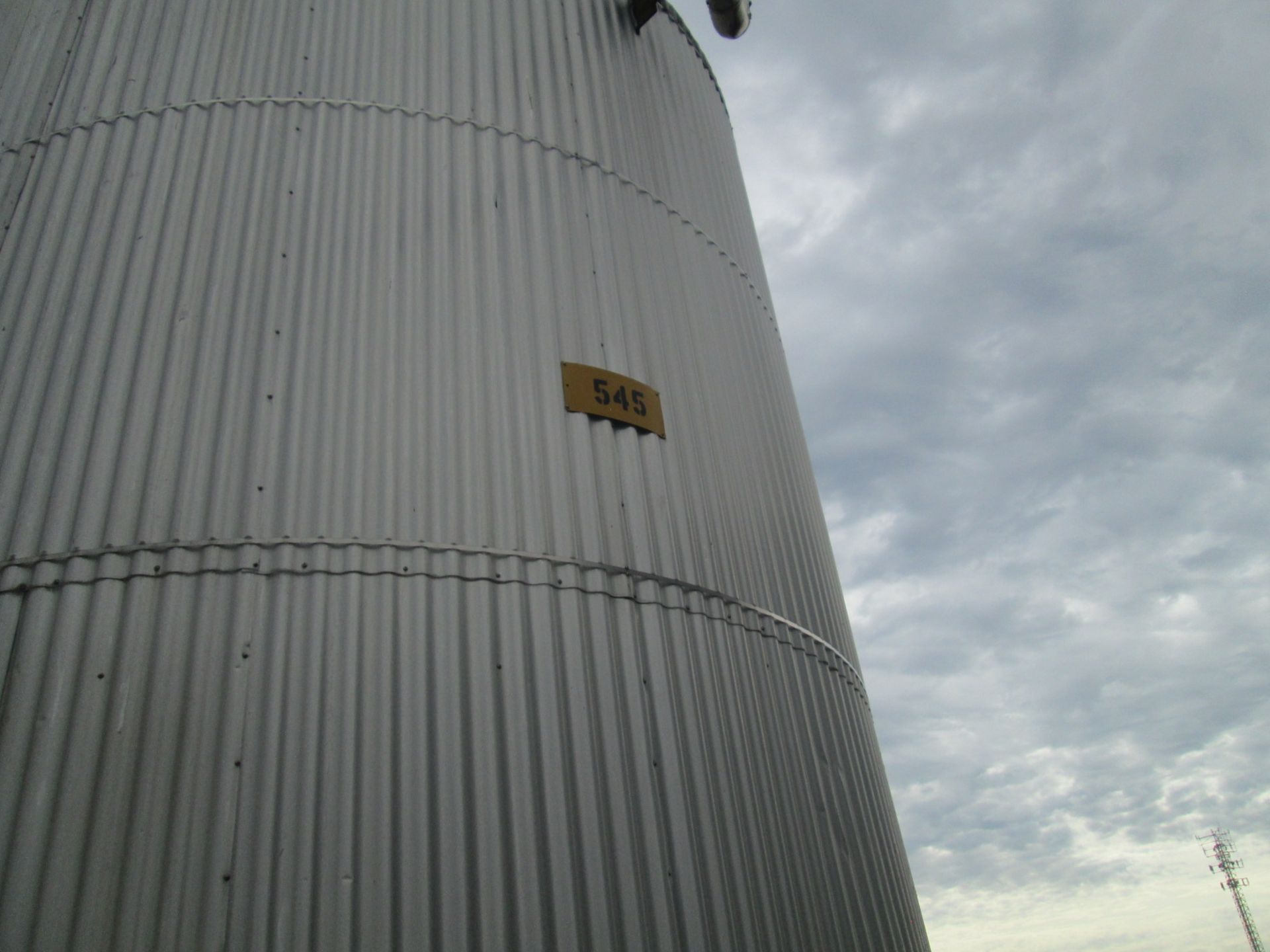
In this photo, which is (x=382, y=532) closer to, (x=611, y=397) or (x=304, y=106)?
(x=611, y=397)

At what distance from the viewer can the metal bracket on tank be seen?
26.1 feet

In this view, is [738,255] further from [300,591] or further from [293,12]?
[300,591]

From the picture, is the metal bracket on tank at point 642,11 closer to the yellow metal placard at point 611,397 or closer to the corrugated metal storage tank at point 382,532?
the corrugated metal storage tank at point 382,532

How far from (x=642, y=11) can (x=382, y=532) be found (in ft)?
17.9

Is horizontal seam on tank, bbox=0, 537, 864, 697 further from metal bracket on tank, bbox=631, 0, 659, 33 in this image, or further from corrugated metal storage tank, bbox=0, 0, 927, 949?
metal bracket on tank, bbox=631, 0, 659, 33

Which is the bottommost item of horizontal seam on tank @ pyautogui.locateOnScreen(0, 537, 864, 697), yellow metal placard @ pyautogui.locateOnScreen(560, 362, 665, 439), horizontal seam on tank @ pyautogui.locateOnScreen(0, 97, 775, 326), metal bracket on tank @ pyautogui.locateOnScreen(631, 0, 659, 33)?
horizontal seam on tank @ pyautogui.locateOnScreen(0, 537, 864, 697)

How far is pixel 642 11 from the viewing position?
8.00 metres

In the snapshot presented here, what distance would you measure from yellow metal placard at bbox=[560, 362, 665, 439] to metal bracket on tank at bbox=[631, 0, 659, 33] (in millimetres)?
3829

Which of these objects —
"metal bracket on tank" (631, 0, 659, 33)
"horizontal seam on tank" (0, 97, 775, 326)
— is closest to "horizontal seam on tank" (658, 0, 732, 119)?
"metal bracket on tank" (631, 0, 659, 33)

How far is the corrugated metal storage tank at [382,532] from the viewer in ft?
12.5

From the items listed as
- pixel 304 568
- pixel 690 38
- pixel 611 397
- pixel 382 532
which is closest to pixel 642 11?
pixel 690 38

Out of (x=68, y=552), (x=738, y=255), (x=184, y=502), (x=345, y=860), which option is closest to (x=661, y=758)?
(x=345, y=860)

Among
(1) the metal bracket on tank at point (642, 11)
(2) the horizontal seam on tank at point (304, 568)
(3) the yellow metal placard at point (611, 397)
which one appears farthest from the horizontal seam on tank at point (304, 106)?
(2) the horizontal seam on tank at point (304, 568)

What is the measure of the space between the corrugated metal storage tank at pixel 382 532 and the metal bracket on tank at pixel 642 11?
1.21 meters
